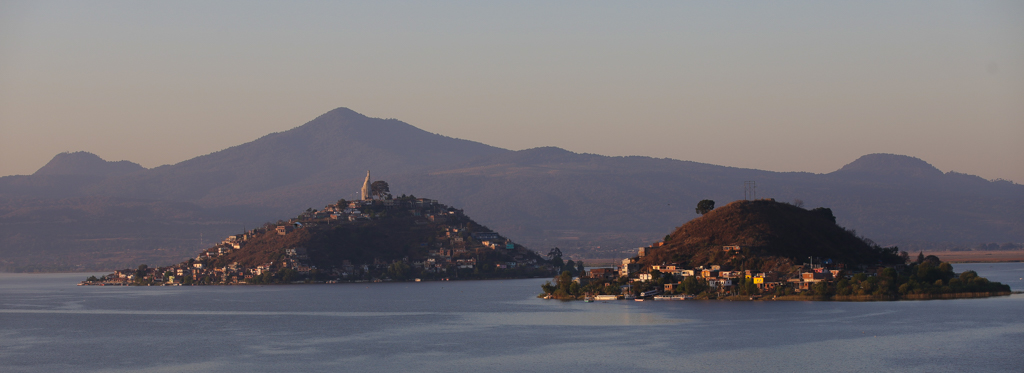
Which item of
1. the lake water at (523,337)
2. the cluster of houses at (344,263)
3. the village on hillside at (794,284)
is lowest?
the lake water at (523,337)

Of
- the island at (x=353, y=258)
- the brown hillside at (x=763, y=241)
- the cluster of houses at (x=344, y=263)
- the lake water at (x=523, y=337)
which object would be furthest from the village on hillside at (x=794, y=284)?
the cluster of houses at (x=344, y=263)

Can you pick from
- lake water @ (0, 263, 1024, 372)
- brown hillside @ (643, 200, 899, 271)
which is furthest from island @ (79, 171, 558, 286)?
brown hillside @ (643, 200, 899, 271)

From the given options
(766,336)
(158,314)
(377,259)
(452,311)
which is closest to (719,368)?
(766,336)

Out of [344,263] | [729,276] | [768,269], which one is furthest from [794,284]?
[344,263]

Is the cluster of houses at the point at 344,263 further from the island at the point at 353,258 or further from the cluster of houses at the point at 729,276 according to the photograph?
the cluster of houses at the point at 729,276

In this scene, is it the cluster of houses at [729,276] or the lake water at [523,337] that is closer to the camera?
the lake water at [523,337]

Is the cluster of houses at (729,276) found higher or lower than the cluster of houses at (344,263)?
lower

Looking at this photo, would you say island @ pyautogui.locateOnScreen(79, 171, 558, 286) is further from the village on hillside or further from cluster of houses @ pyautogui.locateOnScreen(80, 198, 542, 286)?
the village on hillside
